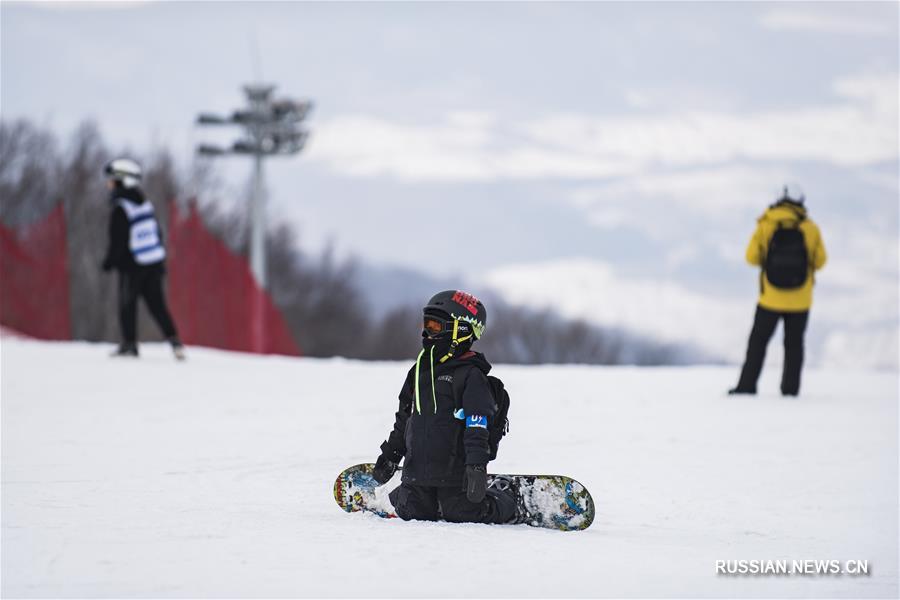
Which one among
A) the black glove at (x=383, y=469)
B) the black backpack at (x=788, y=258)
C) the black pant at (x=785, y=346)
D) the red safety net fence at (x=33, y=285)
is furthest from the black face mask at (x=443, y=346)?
the red safety net fence at (x=33, y=285)

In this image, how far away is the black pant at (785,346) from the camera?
1182 centimetres

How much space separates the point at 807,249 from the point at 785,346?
37.3 inches

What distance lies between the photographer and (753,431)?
9977 mm

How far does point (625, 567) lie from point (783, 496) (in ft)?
8.66

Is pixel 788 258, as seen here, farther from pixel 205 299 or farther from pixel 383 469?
pixel 205 299

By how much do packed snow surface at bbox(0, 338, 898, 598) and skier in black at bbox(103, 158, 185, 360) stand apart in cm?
72

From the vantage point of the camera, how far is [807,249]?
38.3 feet

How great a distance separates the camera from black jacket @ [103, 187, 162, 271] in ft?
44.4

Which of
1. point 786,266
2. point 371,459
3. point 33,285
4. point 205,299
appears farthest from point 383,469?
point 205,299

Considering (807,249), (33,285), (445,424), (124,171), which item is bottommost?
(445,424)

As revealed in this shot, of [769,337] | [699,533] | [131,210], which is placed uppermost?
[131,210]

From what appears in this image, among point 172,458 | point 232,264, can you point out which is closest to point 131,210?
point 172,458

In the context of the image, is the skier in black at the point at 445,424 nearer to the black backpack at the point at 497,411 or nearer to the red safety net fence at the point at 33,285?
the black backpack at the point at 497,411

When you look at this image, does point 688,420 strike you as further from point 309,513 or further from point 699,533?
point 309,513
